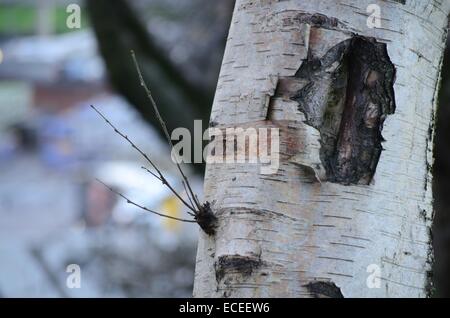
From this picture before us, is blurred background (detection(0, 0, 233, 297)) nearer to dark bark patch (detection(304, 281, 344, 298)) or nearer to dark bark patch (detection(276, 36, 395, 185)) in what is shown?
dark bark patch (detection(276, 36, 395, 185))

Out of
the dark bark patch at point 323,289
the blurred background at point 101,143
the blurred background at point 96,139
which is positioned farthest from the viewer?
the blurred background at point 96,139

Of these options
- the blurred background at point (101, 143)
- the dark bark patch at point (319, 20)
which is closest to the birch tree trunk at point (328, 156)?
the dark bark patch at point (319, 20)

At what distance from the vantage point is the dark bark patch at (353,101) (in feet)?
5.09

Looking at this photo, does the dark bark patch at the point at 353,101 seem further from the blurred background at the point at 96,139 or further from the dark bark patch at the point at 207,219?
the blurred background at the point at 96,139

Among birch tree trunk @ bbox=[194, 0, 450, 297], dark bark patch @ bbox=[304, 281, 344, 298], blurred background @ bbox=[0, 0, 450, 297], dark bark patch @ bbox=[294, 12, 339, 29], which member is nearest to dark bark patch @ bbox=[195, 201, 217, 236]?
birch tree trunk @ bbox=[194, 0, 450, 297]

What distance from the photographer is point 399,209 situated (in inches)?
60.5

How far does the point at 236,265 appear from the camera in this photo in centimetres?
150

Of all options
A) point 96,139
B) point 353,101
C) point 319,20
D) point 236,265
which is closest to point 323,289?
point 236,265

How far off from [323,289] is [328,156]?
0.86ft

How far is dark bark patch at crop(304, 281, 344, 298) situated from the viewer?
4.80ft

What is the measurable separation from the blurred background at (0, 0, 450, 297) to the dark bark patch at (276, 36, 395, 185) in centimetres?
132
